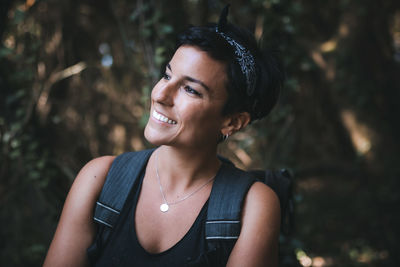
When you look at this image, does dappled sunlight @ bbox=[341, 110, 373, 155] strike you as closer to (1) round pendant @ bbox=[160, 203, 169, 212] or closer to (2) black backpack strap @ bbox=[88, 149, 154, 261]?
(1) round pendant @ bbox=[160, 203, 169, 212]

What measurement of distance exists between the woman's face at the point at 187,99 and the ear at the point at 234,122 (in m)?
0.13

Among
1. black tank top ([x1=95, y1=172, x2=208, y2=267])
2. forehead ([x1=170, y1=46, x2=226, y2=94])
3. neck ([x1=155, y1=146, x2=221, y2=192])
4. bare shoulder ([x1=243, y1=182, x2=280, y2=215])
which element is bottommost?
black tank top ([x1=95, y1=172, x2=208, y2=267])

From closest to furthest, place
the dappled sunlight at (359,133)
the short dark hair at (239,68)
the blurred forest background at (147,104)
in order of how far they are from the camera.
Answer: the short dark hair at (239,68)
the blurred forest background at (147,104)
the dappled sunlight at (359,133)

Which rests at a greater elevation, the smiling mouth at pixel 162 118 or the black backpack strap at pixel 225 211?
the smiling mouth at pixel 162 118

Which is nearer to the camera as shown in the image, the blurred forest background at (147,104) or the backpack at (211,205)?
the backpack at (211,205)

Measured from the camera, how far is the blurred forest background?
7.60 feet

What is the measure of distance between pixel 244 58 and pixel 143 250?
3.14ft

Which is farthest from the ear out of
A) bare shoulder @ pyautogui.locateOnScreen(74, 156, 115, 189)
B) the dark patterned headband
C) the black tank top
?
bare shoulder @ pyautogui.locateOnScreen(74, 156, 115, 189)

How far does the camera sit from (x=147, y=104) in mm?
2441

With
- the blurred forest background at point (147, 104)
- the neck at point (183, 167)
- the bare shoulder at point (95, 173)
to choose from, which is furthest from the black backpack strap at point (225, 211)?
the blurred forest background at point (147, 104)

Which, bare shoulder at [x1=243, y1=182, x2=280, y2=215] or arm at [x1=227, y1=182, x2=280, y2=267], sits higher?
bare shoulder at [x1=243, y1=182, x2=280, y2=215]

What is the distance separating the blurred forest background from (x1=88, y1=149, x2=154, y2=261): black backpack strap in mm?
812

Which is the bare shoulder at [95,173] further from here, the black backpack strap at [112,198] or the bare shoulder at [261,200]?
the bare shoulder at [261,200]

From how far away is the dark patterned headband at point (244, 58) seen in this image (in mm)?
1541
